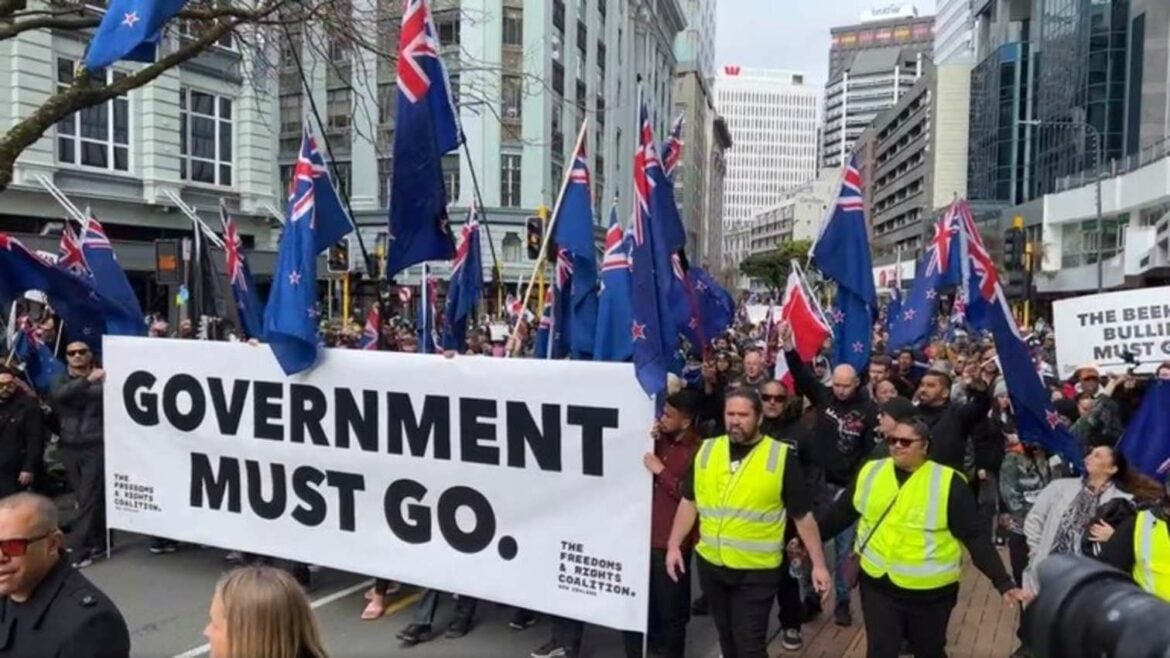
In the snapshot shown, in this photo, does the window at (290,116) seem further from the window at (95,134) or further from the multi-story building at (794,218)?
the multi-story building at (794,218)

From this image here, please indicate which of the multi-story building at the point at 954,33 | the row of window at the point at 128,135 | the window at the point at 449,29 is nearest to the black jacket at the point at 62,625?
the row of window at the point at 128,135

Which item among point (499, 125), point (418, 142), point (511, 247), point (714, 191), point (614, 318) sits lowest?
point (614, 318)

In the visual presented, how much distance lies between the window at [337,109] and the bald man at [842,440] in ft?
132

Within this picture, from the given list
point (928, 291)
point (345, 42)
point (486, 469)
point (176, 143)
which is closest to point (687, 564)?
point (486, 469)

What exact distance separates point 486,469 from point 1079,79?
60.5 m

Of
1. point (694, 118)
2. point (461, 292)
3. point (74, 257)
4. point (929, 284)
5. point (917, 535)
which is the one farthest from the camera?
point (694, 118)

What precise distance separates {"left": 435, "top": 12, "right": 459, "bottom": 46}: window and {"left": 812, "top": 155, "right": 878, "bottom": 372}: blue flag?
33.6 meters

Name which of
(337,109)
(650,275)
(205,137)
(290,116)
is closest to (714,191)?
(337,109)

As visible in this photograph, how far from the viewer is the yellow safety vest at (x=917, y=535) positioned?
172 inches

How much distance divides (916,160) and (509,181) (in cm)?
7128

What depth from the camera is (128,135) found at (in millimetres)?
27875

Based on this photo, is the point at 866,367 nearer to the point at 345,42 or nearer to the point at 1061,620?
the point at 345,42

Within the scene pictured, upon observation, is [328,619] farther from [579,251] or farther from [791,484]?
[791,484]

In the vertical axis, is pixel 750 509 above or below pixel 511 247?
below
